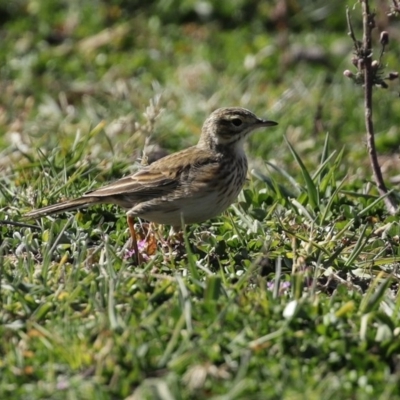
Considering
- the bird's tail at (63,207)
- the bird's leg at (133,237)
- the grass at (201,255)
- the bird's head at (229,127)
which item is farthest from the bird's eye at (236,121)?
the bird's tail at (63,207)

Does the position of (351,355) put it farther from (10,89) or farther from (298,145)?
(10,89)

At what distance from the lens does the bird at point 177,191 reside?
267 inches

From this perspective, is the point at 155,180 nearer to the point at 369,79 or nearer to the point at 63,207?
the point at 63,207

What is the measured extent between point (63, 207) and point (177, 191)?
31.8 inches

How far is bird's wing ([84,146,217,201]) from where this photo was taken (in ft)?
22.7

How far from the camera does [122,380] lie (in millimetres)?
4668

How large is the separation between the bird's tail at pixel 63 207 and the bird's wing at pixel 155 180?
43 mm

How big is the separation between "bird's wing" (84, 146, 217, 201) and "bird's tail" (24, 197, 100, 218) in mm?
43

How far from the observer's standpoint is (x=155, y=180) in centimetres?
705

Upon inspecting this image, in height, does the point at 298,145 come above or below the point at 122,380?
below

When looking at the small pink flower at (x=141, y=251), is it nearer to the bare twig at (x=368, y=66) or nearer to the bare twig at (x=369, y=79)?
the bare twig at (x=368, y=66)

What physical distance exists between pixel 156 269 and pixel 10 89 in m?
5.88

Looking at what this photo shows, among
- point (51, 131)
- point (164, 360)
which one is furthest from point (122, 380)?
point (51, 131)

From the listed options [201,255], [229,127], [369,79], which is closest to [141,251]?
[201,255]
